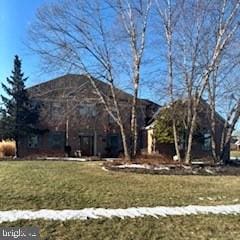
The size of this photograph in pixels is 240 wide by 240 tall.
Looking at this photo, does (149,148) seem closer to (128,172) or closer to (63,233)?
(128,172)

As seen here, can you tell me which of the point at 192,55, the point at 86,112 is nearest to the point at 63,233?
the point at 192,55

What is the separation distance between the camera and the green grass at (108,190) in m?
10.8

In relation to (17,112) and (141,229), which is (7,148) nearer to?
(17,112)

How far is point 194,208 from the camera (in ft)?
34.1

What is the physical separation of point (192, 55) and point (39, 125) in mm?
23276

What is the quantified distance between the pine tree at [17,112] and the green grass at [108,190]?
23.2 metres

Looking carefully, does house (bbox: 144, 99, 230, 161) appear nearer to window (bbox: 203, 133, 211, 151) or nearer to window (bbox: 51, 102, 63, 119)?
window (bbox: 203, 133, 211, 151)

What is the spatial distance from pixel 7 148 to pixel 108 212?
30193 mm

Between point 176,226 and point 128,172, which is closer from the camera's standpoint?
point 176,226

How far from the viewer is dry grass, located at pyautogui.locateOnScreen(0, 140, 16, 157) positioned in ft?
123

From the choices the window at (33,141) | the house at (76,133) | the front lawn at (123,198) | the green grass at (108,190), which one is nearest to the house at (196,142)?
the house at (76,133)

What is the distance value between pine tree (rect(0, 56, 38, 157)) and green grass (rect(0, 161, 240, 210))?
23182mm

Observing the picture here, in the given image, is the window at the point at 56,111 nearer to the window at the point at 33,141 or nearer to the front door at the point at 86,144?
the window at the point at 33,141

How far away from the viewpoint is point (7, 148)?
38375mm
